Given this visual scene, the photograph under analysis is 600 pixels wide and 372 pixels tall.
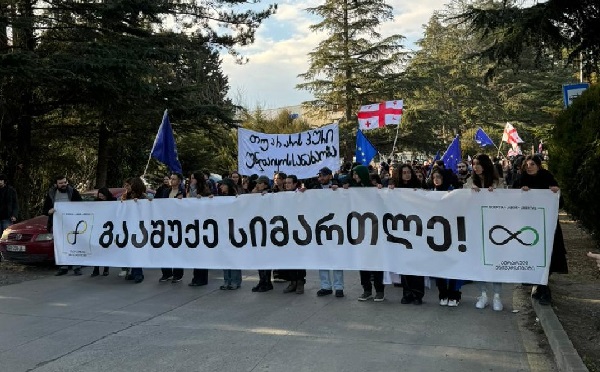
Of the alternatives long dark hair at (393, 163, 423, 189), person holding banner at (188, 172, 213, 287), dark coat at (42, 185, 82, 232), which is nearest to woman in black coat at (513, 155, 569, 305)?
long dark hair at (393, 163, 423, 189)

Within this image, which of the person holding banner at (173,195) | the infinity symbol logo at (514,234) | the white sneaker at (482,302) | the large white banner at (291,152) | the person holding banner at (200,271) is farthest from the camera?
the large white banner at (291,152)

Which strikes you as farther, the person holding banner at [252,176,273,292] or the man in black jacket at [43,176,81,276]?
the man in black jacket at [43,176,81,276]


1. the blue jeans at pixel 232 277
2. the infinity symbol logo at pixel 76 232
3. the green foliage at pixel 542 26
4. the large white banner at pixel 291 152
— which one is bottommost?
the blue jeans at pixel 232 277

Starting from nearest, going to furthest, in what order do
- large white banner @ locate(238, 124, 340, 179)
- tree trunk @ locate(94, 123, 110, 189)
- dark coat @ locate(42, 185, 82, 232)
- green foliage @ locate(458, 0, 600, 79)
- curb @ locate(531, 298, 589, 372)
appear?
curb @ locate(531, 298, 589, 372), green foliage @ locate(458, 0, 600, 79), dark coat @ locate(42, 185, 82, 232), large white banner @ locate(238, 124, 340, 179), tree trunk @ locate(94, 123, 110, 189)

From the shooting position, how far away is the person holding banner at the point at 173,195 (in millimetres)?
9297

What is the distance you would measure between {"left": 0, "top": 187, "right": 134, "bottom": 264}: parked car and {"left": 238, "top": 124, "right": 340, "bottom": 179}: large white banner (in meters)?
→ 4.20

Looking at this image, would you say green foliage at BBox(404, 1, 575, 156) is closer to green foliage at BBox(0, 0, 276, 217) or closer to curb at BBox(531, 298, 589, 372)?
green foliage at BBox(0, 0, 276, 217)

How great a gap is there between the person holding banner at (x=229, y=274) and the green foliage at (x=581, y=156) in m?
6.04

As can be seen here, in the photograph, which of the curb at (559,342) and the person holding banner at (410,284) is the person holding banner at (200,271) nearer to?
the person holding banner at (410,284)

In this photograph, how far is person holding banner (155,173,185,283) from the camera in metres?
9.30

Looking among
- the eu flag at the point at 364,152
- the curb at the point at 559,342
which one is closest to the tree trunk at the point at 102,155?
the eu flag at the point at 364,152

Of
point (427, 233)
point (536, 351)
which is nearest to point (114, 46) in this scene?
point (427, 233)

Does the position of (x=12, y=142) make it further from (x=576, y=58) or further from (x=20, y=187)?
(x=576, y=58)

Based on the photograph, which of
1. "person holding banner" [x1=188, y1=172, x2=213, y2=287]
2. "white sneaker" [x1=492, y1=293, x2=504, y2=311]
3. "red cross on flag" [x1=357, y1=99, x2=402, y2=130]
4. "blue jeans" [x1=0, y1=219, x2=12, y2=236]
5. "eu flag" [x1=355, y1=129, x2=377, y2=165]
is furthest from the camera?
"red cross on flag" [x1=357, y1=99, x2=402, y2=130]
